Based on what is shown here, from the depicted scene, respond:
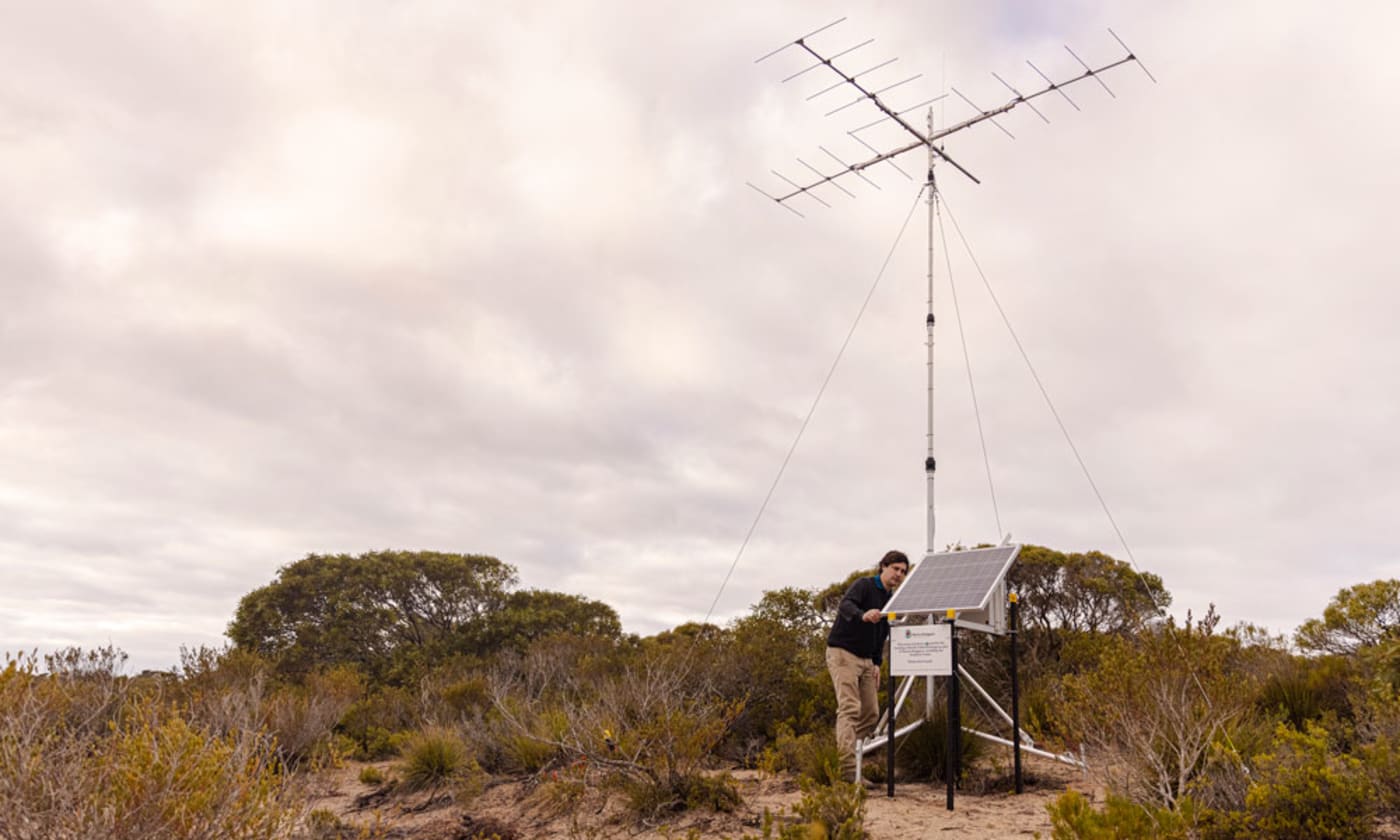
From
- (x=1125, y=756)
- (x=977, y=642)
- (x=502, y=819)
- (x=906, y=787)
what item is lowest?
(x=502, y=819)

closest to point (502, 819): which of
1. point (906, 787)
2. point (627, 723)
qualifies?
point (627, 723)

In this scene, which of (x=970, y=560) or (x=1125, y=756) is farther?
(x=970, y=560)

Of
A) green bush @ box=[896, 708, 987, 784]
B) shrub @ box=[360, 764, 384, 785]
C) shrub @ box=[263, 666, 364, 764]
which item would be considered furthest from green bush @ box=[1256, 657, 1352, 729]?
shrub @ box=[263, 666, 364, 764]

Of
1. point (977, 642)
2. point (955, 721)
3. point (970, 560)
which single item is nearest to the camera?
point (955, 721)

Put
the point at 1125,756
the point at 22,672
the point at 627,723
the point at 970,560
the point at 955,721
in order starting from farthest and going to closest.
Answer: the point at 22,672 < the point at 627,723 < the point at 970,560 < the point at 955,721 < the point at 1125,756

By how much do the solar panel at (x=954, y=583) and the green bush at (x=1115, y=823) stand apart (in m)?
2.01

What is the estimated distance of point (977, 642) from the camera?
1161cm

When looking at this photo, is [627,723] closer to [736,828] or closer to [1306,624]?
[736,828]

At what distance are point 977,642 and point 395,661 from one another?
601 inches

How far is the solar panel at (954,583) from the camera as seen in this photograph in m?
7.00

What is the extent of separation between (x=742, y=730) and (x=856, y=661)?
10.3 ft

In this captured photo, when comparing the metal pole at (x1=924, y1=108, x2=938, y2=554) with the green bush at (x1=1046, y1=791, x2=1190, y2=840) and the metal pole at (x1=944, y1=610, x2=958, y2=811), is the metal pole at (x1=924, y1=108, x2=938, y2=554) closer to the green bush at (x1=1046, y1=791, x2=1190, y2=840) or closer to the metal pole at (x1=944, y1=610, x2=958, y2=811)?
the metal pole at (x1=944, y1=610, x2=958, y2=811)

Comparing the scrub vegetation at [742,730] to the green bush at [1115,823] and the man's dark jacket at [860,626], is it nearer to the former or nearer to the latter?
the green bush at [1115,823]

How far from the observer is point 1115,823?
185 inches
